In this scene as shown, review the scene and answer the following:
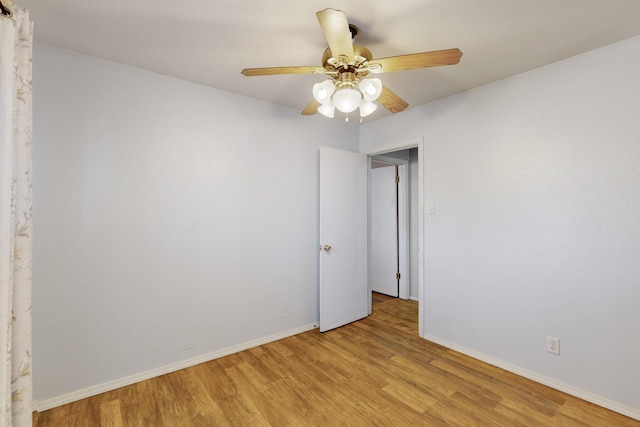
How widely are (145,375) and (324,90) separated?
2.40 meters

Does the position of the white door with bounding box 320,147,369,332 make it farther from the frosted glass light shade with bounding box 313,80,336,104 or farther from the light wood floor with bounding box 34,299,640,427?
the frosted glass light shade with bounding box 313,80,336,104

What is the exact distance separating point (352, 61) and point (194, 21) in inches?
37.1

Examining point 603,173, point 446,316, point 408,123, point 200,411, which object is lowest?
point 200,411

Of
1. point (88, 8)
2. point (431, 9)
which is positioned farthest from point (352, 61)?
point (88, 8)

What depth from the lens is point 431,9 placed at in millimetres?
1499

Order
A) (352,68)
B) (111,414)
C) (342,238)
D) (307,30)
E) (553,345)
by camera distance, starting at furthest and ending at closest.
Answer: (342,238) < (553,345) < (111,414) < (307,30) < (352,68)

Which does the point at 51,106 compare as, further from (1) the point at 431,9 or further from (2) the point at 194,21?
(1) the point at 431,9

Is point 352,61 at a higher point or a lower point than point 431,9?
lower

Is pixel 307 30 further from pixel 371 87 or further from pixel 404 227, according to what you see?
pixel 404 227

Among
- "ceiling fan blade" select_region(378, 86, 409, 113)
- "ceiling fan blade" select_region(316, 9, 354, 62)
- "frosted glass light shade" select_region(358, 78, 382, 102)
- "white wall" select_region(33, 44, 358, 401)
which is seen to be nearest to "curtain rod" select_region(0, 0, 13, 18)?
"white wall" select_region(33, 44, 358, 401)

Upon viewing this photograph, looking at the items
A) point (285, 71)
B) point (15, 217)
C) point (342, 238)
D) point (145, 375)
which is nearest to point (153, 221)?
point (15, 217)

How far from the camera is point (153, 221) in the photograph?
7.13ft

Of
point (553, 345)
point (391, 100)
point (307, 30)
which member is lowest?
point (553, 345)

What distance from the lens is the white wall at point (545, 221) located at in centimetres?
178
